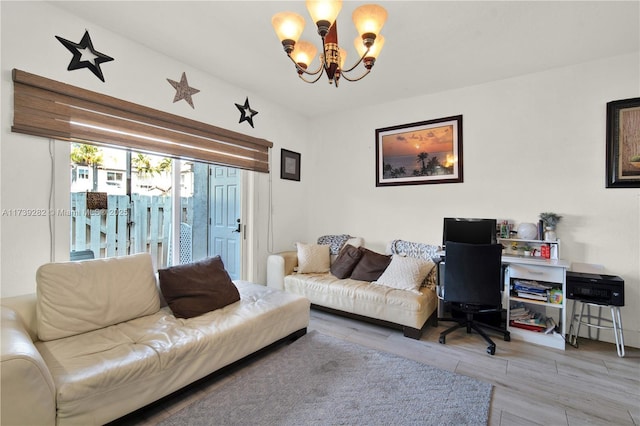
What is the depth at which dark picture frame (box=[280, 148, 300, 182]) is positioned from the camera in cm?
414

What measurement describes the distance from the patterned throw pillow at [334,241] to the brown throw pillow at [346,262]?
23cm

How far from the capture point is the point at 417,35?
7.85ft

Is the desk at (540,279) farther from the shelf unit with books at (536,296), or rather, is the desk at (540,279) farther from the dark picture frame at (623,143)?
the dark picture frame at (623,143)

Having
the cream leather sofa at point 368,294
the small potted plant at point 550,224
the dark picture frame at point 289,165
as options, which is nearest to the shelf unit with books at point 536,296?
the small potted plant at point 550,224

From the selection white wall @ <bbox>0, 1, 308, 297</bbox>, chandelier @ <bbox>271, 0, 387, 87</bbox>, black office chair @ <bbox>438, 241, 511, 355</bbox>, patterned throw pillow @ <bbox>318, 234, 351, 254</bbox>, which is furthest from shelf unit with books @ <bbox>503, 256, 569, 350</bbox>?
white wall @ <bbox>0, 1, 308, 297</bbox>

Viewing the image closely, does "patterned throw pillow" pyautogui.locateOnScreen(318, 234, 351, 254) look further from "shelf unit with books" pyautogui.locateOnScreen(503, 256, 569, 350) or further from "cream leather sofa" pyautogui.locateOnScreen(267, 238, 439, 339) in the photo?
"shelf unit with books" pyautogui.locateOnScreen(503, 256, 569, 350)

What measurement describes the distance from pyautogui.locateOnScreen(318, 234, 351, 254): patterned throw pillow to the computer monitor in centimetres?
132

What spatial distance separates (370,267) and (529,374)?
1685 mm

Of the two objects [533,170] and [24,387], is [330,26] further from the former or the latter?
[533,170]

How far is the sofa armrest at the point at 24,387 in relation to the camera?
3.73 ft

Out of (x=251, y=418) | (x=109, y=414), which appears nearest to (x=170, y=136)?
(x=109, y=414)

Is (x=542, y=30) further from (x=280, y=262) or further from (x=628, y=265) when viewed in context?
(x=280, y=262)

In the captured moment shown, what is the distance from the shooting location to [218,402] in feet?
5.92

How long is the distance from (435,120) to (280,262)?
2.65 metres
